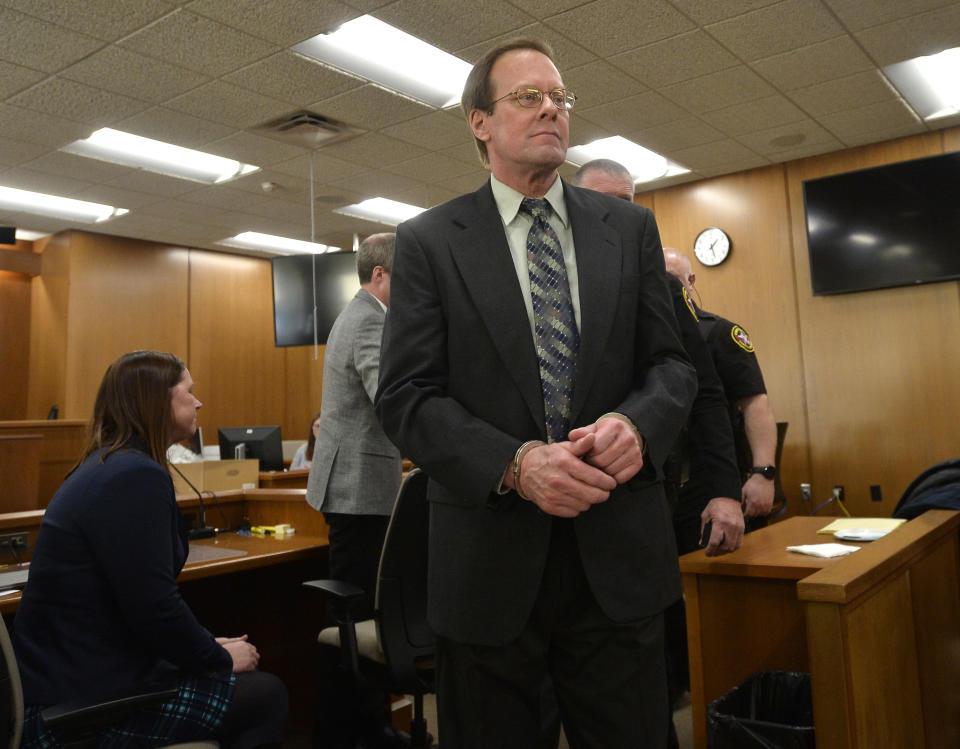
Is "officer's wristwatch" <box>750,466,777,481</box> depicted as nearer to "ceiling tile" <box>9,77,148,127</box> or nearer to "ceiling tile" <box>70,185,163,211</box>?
"ceiling tile" <box>9,77,148,127</box>

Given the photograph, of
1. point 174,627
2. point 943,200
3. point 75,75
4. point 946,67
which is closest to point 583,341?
point 174,627

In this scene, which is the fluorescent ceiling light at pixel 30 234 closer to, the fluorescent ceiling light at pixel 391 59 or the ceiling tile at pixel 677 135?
the fluorescent ceiling light at pixel 391 59

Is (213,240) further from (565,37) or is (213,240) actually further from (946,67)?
(946,67)

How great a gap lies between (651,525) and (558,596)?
5.9 inches

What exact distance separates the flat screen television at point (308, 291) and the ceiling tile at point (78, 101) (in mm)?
2274

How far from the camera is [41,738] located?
4.68ft

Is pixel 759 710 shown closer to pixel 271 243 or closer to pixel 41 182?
pixel 41 182

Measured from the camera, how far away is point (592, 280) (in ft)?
3.51

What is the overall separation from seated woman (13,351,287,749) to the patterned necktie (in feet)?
3.14

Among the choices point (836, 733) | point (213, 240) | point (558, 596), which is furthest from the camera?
point (213, 240)

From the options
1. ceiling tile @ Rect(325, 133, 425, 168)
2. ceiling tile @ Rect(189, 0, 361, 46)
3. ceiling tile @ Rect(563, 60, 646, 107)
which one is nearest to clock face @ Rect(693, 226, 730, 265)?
ceiling tile @ Rect(563, 60, 646, 107)

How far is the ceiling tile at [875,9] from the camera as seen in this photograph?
149 inches

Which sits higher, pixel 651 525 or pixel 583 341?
pixel 583 341

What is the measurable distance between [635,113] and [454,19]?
1644 mm
